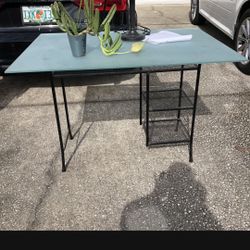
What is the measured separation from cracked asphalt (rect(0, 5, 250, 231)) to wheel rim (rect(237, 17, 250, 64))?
1.80ft

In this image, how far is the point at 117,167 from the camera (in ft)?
8.54

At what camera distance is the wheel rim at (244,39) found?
4.05 m

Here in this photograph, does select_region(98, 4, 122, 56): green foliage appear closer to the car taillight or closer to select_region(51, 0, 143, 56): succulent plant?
select_region(51, 0, 143, 56): succulent plant

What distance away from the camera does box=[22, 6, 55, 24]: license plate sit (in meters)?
3.46

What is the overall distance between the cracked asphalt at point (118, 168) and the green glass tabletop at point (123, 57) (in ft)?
3.25

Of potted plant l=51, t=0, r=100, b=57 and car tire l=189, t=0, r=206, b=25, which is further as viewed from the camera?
car tire l=189, t=0, r=206, b=25

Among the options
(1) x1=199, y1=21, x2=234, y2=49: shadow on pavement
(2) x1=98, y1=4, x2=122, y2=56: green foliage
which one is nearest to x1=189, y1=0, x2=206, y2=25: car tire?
(1) x1=199, y1=21, x2=234, y2=49: shadow on pavement

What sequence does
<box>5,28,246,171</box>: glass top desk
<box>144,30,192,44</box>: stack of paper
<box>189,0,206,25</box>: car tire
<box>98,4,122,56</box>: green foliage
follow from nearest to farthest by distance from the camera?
<box>5,28,246,171</box>: glass top desk < <box>98,4,122,56</box>: green foliage < <box>144,30,192,44</box>: stack of paper < <box>189,0,206,25</box>: car tire

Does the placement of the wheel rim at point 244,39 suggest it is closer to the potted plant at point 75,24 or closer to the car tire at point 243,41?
the car tire at point 243,41

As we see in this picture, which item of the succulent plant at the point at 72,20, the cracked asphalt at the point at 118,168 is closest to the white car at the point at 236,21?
the cracked asphalt at the point at 118,168

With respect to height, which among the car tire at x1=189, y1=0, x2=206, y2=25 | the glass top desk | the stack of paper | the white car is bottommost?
the car tire at x1=189, y1=0, x2=206, y2=25

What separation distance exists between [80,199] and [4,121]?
65.3 inches
